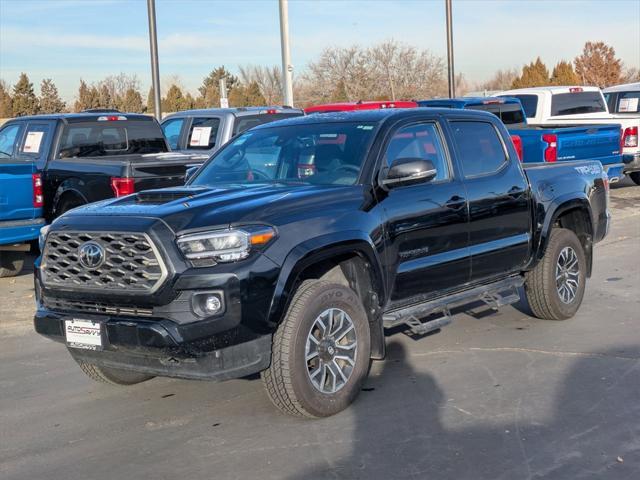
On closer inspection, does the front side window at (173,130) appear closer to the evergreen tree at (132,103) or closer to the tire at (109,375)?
the tire at (109,375)

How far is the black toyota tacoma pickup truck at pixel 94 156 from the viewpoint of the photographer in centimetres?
1064

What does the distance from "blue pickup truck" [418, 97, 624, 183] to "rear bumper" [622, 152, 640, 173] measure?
2.30 metres

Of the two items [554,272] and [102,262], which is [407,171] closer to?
[102,262]

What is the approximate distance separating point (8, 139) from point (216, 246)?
8.55 m

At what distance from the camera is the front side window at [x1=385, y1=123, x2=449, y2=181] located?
6.34 m

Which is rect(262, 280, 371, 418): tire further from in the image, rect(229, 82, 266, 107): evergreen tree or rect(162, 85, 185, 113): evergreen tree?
rect(162, 85, 185, 113): evergreen tree

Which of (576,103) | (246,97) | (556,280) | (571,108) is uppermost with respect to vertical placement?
(246,97)

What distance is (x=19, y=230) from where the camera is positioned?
10.4m

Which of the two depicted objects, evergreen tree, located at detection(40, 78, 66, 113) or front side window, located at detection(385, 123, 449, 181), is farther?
evergreen tree, located at detection(40, 78, 66, 113)

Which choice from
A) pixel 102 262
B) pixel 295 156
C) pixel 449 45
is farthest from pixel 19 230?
pixel 449 45

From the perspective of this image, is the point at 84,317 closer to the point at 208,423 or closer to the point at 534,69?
the point at 208,423

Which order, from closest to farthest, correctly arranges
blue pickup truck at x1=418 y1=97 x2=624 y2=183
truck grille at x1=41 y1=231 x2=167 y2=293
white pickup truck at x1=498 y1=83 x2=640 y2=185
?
truck grille at x1=41 y1=231 x2=167 y2=293 < blue pickup truck at x1=418 y1=97 x2=624 y2=183 < white pickup truck at x1=498 y1=83 x2=640 y2=185

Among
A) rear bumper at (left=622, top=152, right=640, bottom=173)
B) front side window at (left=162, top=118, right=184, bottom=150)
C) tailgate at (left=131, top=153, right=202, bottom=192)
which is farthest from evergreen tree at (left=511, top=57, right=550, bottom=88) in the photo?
tailgate at (left=131, top=153, right=202, bottom=192)

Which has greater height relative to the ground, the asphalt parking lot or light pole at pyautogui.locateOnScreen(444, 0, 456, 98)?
light pole at pyautogui.locateOnScreen(444, 0, 456, 98)
